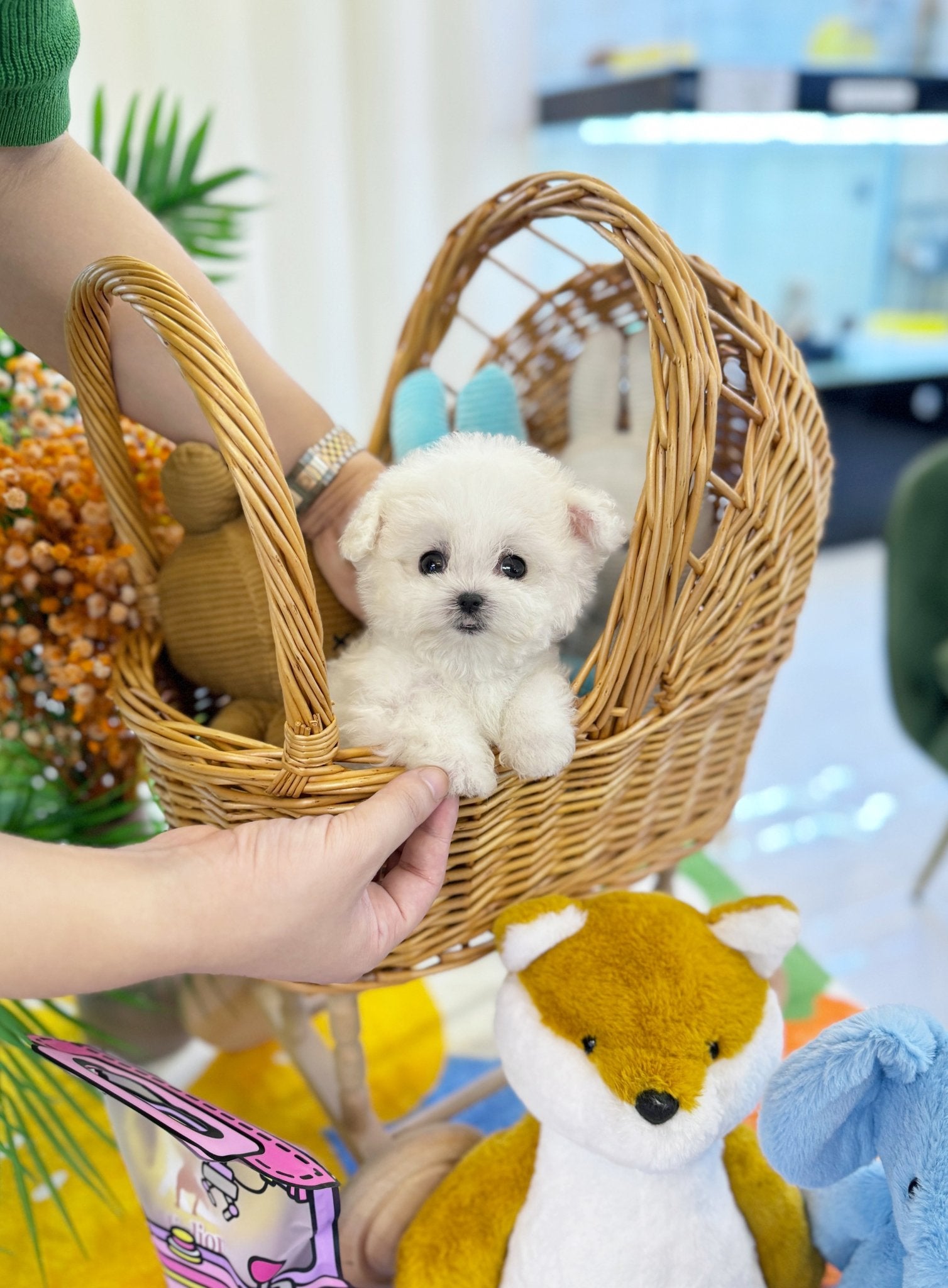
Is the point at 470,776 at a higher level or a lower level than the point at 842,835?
higher

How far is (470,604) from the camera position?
657 mm

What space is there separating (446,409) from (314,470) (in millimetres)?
164

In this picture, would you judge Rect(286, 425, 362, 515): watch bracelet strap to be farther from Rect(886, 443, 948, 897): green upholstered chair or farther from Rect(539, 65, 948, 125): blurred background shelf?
Rect(539, 65, 948, 125): blurred background shelf

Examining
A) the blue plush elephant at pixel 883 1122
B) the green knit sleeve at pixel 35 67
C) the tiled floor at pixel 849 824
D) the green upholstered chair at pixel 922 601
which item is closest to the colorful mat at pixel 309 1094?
the tiled floor at pixel 849 824

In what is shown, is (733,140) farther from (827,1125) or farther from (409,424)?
(827,1125)

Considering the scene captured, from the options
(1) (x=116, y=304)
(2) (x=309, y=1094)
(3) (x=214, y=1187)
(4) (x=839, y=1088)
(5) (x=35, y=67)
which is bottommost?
(2) (x=309, y=1094)

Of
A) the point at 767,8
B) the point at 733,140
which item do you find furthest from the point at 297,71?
the point at 767,8

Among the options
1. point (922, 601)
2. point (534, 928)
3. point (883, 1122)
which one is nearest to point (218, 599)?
point (534, 928)

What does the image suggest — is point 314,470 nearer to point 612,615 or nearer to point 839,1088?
point 612,615

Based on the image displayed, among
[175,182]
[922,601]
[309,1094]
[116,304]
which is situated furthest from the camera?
[922,601]

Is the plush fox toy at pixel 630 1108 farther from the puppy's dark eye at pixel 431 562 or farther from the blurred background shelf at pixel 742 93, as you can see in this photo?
the blurred background shelf at pixel 742 93

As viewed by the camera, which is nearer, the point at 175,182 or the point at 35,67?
the point at 35,67

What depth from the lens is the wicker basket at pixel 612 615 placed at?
0.60 meters

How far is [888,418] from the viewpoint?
269cm
